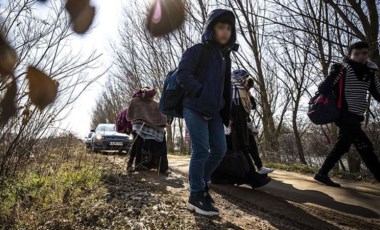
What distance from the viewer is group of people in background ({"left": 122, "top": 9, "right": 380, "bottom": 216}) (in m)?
3.34

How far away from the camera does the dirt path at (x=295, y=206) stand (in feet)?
10.6

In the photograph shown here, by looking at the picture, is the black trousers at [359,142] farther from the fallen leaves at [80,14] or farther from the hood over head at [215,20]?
the fallen leaves at [80,14]

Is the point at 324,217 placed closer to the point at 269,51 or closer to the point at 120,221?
the point at 120,221

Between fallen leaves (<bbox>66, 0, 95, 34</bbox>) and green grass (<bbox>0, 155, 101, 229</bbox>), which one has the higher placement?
fallen leaves (<bbox>66, 0, 95, 34</bbox>)

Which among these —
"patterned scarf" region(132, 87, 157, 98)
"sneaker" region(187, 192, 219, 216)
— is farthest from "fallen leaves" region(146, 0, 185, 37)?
"sneaker" region(187, 192, 219, 216)

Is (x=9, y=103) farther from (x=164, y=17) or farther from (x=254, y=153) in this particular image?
(x=164, y=17)

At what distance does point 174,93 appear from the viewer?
3500 millimetres

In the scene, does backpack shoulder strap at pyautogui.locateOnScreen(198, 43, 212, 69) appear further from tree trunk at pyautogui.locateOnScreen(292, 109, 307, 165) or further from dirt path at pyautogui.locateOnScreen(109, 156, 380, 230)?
tree trunk at pyautogui.locateOnScreen(292, 109, 307, 165)

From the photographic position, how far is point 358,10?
556 centimetres

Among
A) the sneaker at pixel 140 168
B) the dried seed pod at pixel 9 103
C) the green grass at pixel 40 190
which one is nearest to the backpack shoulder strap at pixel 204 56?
the green grass at pixel 40 190

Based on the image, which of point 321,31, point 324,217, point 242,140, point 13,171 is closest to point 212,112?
point 324,217

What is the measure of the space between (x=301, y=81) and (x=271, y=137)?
220cm

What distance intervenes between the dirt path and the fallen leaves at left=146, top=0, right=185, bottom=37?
969 centimetres

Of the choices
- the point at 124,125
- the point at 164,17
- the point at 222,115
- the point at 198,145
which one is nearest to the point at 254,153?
the point at 222,115
